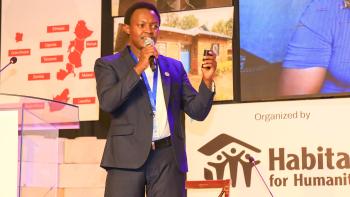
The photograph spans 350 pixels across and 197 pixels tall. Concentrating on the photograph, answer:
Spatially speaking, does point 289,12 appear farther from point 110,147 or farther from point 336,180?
point 110,147

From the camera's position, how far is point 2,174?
2.10 m

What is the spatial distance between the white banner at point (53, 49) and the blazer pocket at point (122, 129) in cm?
220

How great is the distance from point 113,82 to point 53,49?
2.49m

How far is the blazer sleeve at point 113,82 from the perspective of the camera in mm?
2633

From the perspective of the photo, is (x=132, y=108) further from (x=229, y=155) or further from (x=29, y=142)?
(x=229, y=155)

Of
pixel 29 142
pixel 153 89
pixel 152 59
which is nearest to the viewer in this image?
pixel 29 142

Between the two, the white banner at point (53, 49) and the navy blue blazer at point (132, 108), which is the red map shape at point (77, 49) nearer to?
the white banner at point (53, 49)

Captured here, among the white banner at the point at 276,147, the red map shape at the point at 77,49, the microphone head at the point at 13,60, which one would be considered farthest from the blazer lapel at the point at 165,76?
the microphone head at the point at 13,60

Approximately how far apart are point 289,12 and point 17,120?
9.02ft

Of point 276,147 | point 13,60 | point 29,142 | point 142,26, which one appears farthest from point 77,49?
Result: point 29,142

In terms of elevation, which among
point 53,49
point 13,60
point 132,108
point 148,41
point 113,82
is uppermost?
point 53,49

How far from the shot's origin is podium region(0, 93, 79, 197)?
210 centimetres

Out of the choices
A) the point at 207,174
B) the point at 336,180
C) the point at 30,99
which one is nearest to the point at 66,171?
the point at 207,174

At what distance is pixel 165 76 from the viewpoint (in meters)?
2.82
